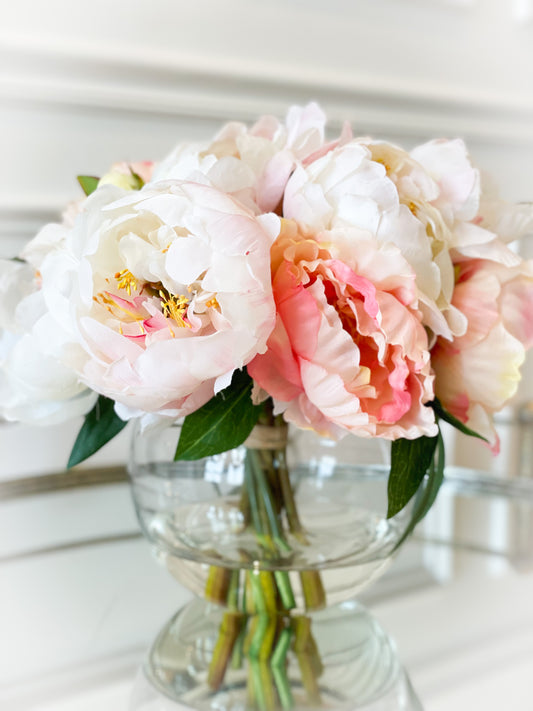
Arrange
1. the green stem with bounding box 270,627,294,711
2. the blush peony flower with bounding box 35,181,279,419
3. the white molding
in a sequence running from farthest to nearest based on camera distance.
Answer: the white molding < the green stem with bounding box 270,627,294,711 < the blush peony flower with bounding box 35,181,279,419

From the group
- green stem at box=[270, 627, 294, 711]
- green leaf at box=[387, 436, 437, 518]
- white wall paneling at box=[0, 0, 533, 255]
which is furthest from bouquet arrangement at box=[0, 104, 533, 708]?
white wall paneling at box=[0, 0, 533, 255]

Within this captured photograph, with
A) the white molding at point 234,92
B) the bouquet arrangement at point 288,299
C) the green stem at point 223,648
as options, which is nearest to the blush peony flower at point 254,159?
the bouquet arrangement at point 288,299

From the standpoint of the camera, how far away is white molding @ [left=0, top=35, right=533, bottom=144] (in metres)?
0.63

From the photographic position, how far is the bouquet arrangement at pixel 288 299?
26 cm

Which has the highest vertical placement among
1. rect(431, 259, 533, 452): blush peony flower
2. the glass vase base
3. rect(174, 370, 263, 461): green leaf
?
rect(431, 259, 533, 452): blush peony flower

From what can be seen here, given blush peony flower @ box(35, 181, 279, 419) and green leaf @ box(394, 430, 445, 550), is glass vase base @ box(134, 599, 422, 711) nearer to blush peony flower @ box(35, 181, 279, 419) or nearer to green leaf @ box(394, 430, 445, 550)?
green leaf @ box(394, 430, 445, 550)

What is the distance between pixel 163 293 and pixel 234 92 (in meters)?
0.48

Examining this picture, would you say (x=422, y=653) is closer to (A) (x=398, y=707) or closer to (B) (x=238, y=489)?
(A) (x=398, y=707)

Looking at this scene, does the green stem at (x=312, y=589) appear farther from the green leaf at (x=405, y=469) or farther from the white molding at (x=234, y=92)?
the white molding at (x=234, y=92)

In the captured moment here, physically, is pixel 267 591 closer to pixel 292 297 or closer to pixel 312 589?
pixel 312 589

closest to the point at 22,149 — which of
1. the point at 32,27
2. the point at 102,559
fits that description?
the point at 32,27

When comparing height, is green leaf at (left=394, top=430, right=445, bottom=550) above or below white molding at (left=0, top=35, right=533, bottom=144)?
below

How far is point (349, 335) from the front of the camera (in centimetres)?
27

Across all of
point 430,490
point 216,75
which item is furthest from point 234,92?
point 430,490
